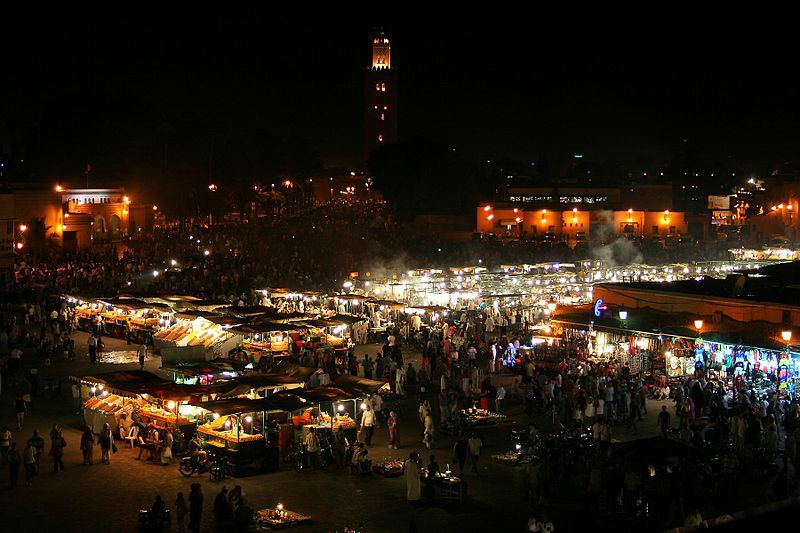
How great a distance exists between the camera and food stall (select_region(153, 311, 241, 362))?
2550cm

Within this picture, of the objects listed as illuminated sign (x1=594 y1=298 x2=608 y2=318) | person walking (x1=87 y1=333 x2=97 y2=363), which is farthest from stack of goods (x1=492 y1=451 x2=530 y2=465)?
person walking (x1=87 y1=333 x2=97 y2=363)

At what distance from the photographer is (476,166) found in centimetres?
8488

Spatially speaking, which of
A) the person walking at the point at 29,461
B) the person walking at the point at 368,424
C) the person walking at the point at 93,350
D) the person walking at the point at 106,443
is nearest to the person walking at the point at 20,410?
the person walking at the point at 106,443

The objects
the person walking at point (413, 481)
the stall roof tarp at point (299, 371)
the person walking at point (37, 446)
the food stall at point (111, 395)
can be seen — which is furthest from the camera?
the stall roof tarp at point (299, 371)

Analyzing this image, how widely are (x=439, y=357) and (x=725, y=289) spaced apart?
752 centimetres

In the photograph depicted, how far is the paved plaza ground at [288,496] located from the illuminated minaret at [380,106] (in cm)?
11442

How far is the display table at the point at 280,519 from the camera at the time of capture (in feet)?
43.4

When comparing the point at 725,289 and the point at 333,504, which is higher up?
the point at 725,289

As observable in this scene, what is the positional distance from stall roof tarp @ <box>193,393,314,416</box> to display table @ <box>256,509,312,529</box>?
9.46 ft

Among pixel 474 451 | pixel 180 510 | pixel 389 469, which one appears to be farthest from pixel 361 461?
pixel 180 510

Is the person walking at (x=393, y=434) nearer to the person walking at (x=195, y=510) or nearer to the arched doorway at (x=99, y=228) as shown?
the person walking at (x=195, y=510)

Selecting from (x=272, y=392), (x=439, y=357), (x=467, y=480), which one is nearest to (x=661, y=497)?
(x=467, y=480)

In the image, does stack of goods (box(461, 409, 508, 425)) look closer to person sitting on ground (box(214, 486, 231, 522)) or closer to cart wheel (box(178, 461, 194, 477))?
cart wheel (box(178, 461, 194, 477))

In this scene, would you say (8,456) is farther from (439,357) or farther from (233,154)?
(233,154)
